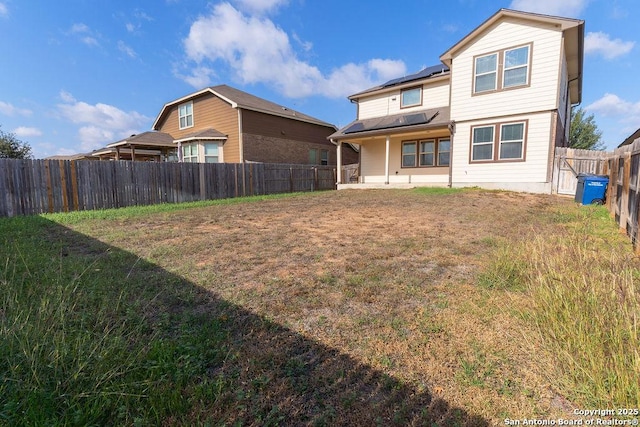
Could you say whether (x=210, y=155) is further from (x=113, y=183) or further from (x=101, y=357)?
(x=101, y=357)

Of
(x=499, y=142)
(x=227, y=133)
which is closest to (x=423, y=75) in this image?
(x=499, y=142)

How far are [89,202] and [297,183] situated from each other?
10525 mm

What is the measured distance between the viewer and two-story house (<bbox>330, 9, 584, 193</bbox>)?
39.7 ft

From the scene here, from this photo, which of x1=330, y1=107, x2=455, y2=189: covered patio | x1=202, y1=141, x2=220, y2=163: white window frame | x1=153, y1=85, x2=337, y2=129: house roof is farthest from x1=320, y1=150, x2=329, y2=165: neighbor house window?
x1=202, y1=141, x2=220, y2=163: white window frame

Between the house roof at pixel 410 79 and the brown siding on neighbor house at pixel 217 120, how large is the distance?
7546 mm

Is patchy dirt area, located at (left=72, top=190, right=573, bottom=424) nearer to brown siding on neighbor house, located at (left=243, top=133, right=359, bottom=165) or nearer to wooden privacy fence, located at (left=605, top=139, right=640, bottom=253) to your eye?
wooden privacy fence, located at (left=605, top=139, right=640, bottom=253)

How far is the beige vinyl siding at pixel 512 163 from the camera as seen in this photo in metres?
12.3

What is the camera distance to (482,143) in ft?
45.1

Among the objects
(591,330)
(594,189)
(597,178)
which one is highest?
(597,178)

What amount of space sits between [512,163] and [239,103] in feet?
48.4

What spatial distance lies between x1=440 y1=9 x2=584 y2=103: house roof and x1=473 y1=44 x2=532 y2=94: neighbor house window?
949 millimetres

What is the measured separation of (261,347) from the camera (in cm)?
233

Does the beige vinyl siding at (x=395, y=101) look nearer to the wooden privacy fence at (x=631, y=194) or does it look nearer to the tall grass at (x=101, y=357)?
the wooden privacy fence at (x=631, y=194)

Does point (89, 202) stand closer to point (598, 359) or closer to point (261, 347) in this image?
point (261, 347)
